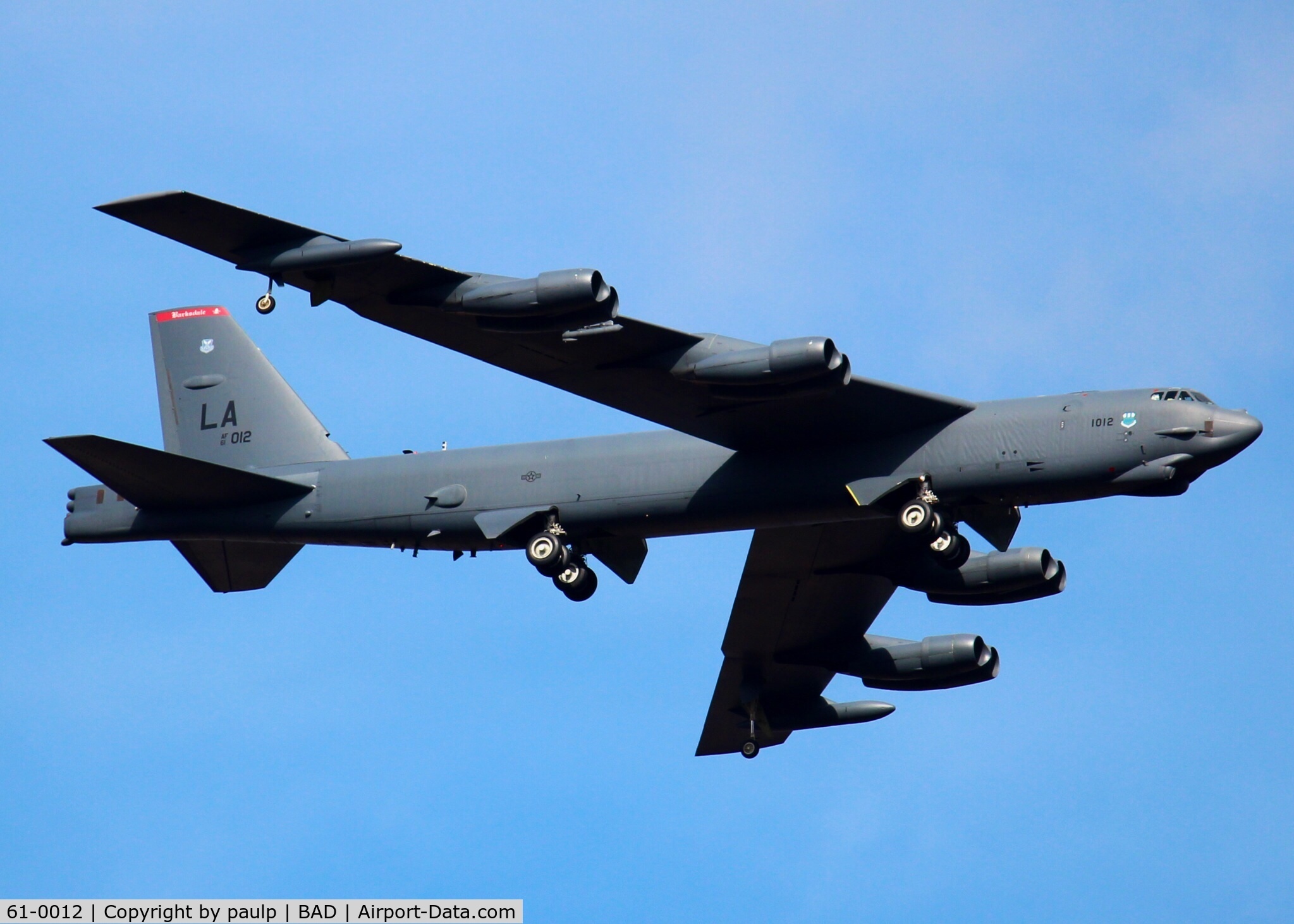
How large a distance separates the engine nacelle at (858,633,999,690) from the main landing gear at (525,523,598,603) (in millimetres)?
7079

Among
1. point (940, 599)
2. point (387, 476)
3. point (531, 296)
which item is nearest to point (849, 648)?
point (940, 599)

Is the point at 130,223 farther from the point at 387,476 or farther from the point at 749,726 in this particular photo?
the point at 749,726

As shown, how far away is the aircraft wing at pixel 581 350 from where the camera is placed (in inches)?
1142

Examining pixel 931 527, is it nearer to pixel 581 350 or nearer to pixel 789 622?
pixel 581 350

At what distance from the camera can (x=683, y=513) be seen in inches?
1249

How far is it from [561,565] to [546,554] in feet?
1.31

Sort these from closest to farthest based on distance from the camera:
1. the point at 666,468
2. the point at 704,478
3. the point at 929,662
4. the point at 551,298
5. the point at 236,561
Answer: the point at 551,298
the point at 704,478
the point at 666,468
the point at 236,561
the point at 929,662

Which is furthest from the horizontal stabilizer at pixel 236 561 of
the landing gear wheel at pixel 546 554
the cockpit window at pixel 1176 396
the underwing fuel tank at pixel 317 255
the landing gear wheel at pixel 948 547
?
the cockpit window at pixel 1176 396

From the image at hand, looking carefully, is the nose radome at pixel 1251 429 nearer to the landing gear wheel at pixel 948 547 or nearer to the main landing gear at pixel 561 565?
the landing gear wheel at pixel 948 547

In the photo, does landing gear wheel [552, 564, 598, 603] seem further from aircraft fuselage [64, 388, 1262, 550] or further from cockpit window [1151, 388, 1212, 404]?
cockpit window [1151, 388, 1212, 404]

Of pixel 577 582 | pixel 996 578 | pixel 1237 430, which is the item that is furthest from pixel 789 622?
pixel 1237 430

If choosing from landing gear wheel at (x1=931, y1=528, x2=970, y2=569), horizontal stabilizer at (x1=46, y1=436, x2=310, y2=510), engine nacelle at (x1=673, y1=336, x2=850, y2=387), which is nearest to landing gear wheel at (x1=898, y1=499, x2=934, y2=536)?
landing gear wheel at (x1=931, y1=528, x2=970, y2=569)

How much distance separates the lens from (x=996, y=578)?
112ft

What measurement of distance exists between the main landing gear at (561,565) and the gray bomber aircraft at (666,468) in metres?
0.05
